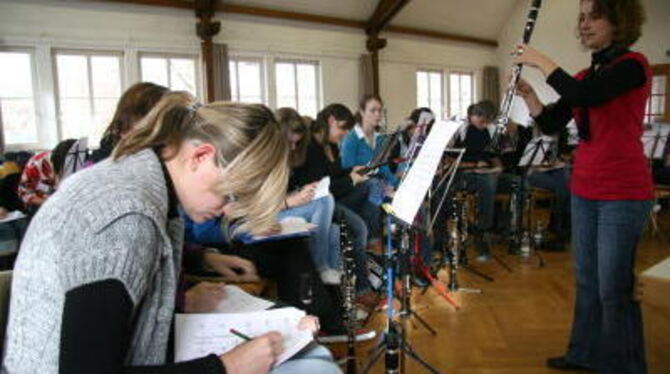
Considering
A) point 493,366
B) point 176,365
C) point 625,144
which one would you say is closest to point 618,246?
point 625,144

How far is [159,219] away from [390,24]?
8753 millimetres

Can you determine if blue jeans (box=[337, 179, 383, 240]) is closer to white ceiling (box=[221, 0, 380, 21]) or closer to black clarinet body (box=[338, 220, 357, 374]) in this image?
black clarinet body (box=[338, 220, 357, 374])

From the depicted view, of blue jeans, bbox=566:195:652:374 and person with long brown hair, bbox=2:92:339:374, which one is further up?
person with long brown hair, bbox=2:92:339:374

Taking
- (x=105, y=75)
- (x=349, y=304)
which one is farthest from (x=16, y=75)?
(x=349, y=304)

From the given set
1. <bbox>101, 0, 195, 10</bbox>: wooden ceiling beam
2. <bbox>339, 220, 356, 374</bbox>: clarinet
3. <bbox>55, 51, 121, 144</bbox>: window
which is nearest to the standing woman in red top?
<bbox>339, 220, 356, 374</bbox>: clarinet

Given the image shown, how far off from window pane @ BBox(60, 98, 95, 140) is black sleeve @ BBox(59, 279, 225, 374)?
6.17m

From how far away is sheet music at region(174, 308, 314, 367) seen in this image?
109 cm

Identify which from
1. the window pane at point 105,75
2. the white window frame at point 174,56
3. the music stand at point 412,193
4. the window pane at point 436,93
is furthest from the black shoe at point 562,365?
the window pane at point 436,93

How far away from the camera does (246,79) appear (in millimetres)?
7691

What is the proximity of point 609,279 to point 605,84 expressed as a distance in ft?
2.31

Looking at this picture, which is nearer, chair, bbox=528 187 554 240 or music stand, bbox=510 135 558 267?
music stand, bbox=510 135 558 267

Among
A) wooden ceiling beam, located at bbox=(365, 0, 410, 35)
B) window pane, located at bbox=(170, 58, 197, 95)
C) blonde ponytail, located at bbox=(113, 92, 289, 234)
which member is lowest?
blonde ponytail, located at bbox=(113, 92, 289, 234)

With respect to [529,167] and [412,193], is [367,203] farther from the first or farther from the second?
[412,193]

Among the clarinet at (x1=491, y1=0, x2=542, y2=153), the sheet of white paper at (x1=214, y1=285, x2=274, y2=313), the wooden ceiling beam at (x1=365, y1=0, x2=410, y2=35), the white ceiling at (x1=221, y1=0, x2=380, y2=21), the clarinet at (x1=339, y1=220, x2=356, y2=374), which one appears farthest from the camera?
the wooden ceiling beam at (x1=365, y1=0, x2=410, y2=35)
